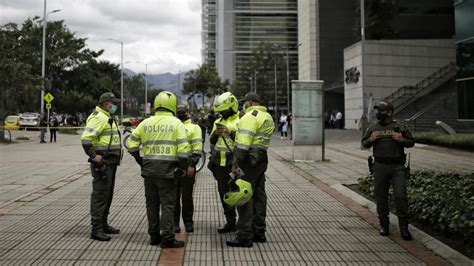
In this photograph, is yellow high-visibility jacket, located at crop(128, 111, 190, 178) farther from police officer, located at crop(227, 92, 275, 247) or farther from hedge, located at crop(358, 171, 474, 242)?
hedge, located at crop(358, 171, 474, 242)

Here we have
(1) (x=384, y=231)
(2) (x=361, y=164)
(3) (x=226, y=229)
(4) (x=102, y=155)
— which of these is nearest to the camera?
(4) (x=102, y=155)

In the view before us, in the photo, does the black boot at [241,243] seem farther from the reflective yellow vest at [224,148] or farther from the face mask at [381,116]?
the face mask at [381,116]

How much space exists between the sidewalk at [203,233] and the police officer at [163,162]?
0.36 m

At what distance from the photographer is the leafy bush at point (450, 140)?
1884 cm

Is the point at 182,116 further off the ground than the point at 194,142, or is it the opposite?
the point at 182,116

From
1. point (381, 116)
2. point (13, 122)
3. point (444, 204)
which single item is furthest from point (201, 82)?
point (444, 204)

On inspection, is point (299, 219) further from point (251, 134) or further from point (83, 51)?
point (83, 51)

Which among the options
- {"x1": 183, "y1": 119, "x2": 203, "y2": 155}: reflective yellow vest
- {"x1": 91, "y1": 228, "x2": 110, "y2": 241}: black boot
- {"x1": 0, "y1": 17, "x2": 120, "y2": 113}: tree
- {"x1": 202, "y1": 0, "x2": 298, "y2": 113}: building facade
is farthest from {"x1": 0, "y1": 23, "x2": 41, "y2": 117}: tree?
{"x1": 202, "y1": 0, "x2": 298, "y2": 113}: building facade

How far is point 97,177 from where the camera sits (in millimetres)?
6410

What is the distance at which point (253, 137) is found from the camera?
605cm

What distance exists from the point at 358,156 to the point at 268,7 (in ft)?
274

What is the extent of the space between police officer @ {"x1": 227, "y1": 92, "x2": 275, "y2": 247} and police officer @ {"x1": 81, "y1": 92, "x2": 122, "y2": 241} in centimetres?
164

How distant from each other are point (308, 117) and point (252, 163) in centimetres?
1046

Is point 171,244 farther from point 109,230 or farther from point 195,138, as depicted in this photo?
point 195,138
